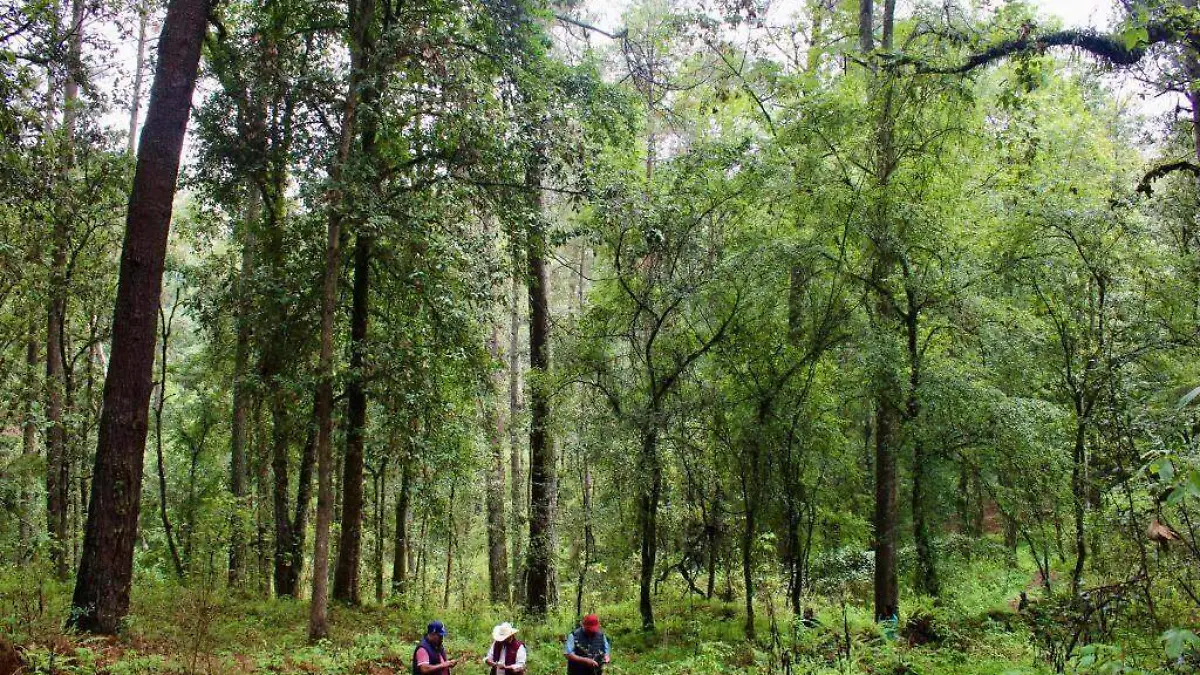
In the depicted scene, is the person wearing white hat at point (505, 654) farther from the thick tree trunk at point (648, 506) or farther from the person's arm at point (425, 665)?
the thick tree trunk at point (648, 506)

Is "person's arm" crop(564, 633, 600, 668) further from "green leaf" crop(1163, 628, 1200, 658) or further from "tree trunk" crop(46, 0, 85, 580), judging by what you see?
"tree trunk" crop(46, 0, 85, 580)

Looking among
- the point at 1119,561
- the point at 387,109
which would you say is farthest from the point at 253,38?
the point at 1119,561

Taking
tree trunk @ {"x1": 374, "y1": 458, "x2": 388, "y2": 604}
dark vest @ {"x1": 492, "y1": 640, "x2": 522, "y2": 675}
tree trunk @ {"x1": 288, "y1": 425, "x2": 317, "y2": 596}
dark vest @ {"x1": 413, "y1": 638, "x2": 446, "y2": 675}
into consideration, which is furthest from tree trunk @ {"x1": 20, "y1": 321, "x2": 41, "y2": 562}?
dark vest @ {"x1": 492, "y1": 640, "x2": 522, "y2": 675}

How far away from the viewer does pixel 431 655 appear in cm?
755

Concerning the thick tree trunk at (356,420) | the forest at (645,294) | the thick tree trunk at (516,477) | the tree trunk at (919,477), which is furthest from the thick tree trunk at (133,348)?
the tree trunk at (919,477)

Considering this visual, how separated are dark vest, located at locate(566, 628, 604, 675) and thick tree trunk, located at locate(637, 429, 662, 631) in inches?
158

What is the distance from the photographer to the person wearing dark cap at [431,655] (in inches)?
292

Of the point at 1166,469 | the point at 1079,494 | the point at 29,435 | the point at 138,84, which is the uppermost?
the point at 138,84

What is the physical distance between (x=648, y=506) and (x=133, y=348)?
798 centimetres

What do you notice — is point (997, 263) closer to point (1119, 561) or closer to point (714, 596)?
point (1119, 561)

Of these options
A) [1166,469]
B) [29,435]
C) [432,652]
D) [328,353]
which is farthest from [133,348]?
[29,435]

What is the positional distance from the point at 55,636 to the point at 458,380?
19.8 feet

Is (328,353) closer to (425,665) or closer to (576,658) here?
(425,665)

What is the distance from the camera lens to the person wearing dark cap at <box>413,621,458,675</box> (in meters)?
7.41
